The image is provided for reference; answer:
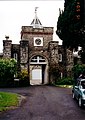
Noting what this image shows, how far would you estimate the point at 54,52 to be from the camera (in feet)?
177

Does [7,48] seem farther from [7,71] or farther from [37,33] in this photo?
[7,71]

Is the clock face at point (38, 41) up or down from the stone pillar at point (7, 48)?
up

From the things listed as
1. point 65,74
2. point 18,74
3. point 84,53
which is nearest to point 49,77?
point 65,74

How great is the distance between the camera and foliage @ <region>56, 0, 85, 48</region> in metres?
28.6

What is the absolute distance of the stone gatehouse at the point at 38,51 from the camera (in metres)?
53.6

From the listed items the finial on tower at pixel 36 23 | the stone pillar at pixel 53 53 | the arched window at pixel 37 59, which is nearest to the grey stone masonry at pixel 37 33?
the stone pillar at pixel 53 53

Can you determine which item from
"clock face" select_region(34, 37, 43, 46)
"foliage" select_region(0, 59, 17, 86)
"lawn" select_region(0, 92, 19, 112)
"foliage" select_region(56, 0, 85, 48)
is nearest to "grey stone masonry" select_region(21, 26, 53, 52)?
"clock face" select_region(34, 37, 43, 46)

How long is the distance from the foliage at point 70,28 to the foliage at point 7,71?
49.8ft

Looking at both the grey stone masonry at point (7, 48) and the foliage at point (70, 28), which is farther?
the grey stone masonry at point (7, 48)

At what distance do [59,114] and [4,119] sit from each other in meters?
2.99

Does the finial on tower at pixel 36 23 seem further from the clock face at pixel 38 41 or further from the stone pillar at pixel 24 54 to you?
the stone pillar at pixel 24 54

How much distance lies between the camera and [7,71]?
46812mm

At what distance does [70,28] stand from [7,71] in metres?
19.6

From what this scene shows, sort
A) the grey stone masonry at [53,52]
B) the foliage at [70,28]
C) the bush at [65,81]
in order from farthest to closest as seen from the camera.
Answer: the grey stone masonry at [53,52] < the bush at [65,81] < the foliage at [70,28]
